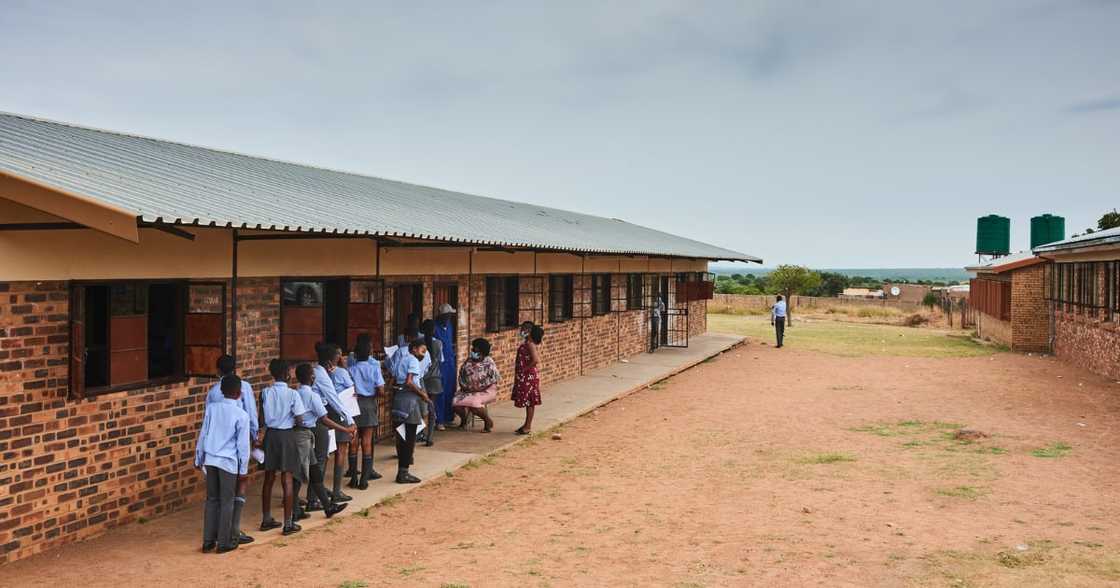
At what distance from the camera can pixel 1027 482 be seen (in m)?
8.78

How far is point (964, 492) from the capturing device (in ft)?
27.4

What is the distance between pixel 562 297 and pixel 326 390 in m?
9.83

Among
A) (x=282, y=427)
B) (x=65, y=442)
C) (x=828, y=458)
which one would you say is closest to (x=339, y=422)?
(x=282, y=427)

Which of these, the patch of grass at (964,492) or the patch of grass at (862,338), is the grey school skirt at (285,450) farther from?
the patch of grass at (862,338)

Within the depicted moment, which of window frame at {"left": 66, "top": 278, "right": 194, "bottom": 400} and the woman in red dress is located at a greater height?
window frame at {"left": 66, "top": 278, "right": 194, "bottom": 400}

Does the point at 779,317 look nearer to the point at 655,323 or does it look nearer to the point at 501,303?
the point at 655,323

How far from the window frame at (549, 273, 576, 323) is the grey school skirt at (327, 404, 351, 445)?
848cm

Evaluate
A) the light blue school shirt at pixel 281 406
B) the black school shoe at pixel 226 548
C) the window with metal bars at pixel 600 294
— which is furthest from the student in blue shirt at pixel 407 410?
the window with metal bars at pixel 600 294

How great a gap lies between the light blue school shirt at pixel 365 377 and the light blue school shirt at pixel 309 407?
129 centimetres

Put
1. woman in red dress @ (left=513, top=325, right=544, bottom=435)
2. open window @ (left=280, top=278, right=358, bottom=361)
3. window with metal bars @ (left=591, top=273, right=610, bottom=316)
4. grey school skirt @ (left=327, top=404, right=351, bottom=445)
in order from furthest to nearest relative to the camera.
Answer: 1. window with metal bars @ (left=591, top=273, right=610, bottom=316)
2. woman in red dress @ (left=513, top=325, right=544, bottom=435)
3. open window @ (left=280, top=278, right=358, bottom=361)
4. grey school skirt @ (left=327, top=404, right=351, bottom=445)

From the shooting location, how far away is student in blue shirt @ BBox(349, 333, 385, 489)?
8.16 meters

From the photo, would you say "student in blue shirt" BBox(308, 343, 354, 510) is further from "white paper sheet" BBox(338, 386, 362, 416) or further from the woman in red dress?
the woman in red dress

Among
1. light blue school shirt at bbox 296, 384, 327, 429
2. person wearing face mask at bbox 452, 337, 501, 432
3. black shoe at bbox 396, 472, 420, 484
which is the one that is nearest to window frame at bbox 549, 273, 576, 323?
person wearing face mask at bbox 452, 337, 501, 432

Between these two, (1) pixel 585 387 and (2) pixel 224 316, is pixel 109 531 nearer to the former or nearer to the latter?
(2) pixel 224 316
